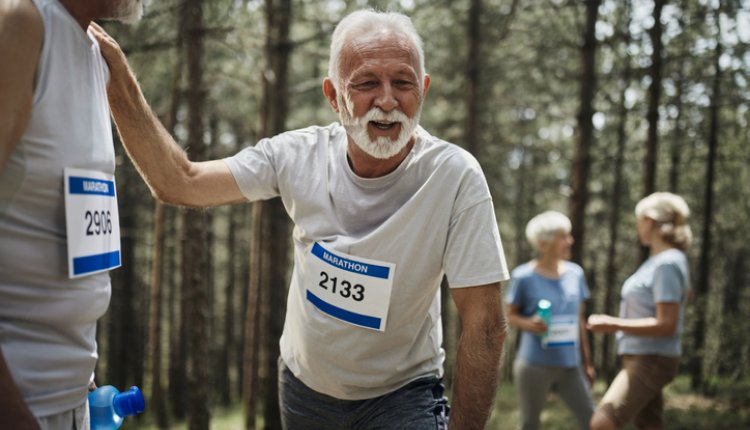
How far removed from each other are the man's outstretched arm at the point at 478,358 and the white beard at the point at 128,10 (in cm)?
138

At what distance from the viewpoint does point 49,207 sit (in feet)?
5.20

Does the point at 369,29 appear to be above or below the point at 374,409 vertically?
above

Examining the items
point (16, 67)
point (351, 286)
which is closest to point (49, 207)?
point (16, 67)

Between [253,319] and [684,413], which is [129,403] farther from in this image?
[684,413]

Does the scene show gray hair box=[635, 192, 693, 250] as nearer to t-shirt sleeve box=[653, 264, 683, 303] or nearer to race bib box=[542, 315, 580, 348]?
t-shirt sleeve box=[653, 264, 683, 303]

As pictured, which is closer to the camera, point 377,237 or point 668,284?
point 377,237

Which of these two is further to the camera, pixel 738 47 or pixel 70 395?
pixel 738 47

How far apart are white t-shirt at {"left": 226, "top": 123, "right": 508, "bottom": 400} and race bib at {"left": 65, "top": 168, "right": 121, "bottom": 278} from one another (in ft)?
2.94

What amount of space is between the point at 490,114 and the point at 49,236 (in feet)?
56.8

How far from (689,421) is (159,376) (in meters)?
10.2

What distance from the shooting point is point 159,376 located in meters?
14.4

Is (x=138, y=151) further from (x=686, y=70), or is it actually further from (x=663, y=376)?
(x=686, y=70)

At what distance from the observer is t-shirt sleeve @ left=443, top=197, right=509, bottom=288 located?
93.1 inches

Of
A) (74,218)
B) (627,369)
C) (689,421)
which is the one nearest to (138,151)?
(74,218)
